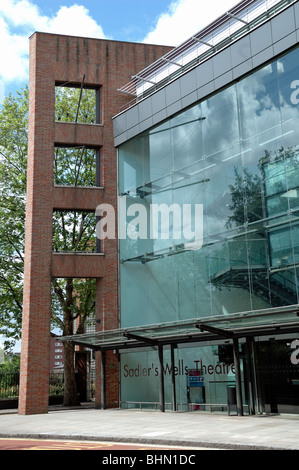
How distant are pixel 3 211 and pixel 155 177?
1018 cm

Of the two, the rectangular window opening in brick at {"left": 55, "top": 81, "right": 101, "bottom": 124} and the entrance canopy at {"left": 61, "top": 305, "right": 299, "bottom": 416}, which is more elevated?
the rectangular window opening in brick at {"left": 55, "top": 81, "right": 101, "bottom": 124}

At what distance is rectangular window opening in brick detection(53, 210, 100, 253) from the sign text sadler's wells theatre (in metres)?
8.07

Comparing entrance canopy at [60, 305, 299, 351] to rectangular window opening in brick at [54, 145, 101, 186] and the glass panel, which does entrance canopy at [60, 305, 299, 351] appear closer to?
the glass panel

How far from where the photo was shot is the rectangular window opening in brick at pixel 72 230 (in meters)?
30.6

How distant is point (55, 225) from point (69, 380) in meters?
8.45

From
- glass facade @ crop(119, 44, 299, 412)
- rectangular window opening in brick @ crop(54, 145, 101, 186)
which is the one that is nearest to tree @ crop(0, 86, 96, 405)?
rectangular window opening in brick @ crop(54, 145, 101, 186)

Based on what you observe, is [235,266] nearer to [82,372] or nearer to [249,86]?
[249,86]

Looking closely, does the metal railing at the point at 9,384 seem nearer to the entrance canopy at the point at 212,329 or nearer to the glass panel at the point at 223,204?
the glass panel at the point at 223,204

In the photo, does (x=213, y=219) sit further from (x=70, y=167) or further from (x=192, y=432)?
(x=70, y=167)

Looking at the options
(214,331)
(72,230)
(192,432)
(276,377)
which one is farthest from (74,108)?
(192,432)

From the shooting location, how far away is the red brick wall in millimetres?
25062

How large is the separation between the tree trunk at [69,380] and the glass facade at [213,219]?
4.83m

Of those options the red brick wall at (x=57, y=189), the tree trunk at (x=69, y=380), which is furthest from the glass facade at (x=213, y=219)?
the tree trunk at (x=69, y=380)
